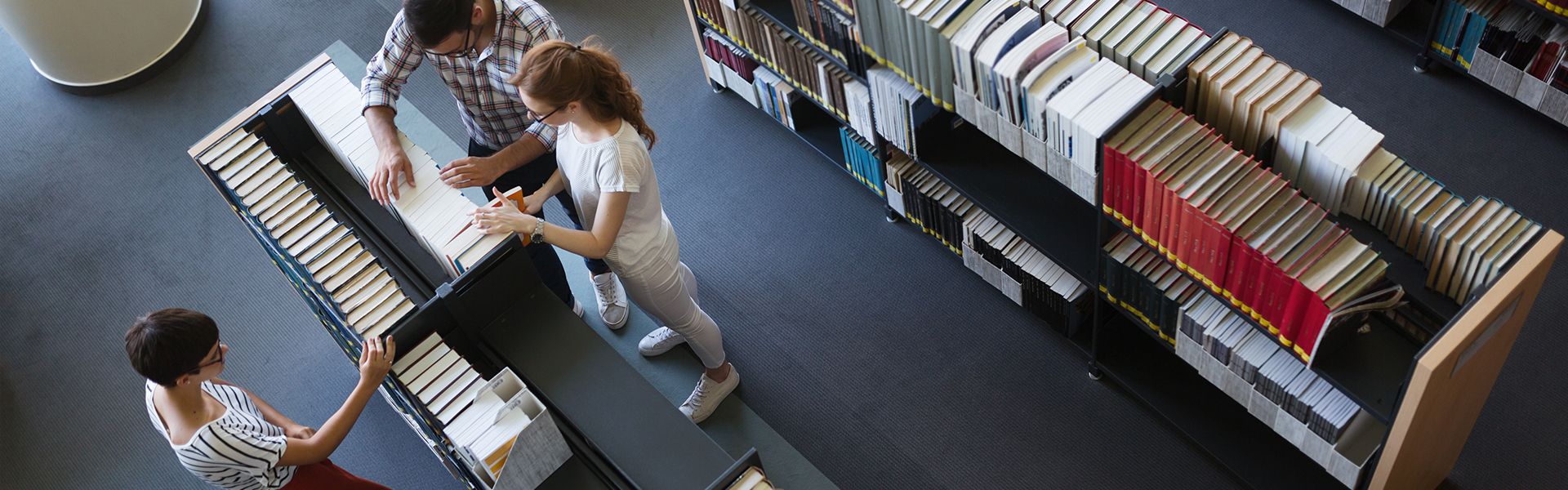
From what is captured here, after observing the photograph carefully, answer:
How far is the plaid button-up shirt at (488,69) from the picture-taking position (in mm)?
3443

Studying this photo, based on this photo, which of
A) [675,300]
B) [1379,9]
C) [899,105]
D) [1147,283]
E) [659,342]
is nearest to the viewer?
[1147,283]

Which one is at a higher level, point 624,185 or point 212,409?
point 624,185

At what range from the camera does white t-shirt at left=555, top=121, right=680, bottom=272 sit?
3.21 m

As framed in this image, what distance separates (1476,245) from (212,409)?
3023mm

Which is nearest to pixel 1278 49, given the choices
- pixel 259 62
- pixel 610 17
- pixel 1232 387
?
pixel 1232 387

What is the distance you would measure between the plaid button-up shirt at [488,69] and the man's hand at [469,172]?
0.21 meters

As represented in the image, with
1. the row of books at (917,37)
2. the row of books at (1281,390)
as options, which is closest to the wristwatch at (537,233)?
the row of books at (917,37)

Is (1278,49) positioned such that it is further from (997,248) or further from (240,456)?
(240,456)

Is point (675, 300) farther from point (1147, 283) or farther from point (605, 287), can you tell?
point (1147, 283)

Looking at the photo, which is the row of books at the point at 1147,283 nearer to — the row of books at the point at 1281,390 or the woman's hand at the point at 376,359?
the row of books at the point at 1281,390

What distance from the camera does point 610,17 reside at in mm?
5566

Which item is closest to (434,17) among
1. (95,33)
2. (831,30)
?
(831,30)

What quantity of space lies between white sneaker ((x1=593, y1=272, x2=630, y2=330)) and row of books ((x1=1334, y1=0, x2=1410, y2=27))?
3083 mm

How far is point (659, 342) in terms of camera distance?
175 inches
